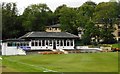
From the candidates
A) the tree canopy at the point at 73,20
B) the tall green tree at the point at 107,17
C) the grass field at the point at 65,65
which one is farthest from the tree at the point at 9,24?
the grass field at the point at 65,65

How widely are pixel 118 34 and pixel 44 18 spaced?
78.7 ft

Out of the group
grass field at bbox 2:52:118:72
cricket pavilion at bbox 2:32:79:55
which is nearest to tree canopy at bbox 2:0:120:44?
cricket pavilion at bbox 2:32:79:55

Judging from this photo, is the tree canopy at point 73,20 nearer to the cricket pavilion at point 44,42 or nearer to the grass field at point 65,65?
the cricket pavilion at point 44,42

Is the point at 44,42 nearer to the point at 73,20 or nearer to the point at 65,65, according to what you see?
the point at 73,20

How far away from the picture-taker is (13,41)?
80500mm

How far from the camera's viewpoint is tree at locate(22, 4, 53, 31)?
105 meters

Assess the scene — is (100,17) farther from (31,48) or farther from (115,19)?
(31,48)

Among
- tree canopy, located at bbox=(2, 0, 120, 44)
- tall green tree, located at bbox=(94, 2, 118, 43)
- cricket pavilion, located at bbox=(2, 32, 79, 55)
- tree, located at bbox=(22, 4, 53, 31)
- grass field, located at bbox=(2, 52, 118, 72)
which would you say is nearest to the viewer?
grass field, located at bbox=(2, 52, 118, 72)

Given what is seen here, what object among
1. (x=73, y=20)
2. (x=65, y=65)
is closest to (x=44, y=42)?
(x=73, y=20)

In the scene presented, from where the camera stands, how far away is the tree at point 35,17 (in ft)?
344

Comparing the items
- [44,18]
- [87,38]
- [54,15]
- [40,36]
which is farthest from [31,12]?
[40,36]

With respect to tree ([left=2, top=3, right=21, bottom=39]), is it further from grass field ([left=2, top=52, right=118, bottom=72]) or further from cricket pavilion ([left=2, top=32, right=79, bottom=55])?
grass field ([left=2, top=52, right=118, bottom=72])

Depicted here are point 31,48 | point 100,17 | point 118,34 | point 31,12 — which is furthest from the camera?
point 118,34

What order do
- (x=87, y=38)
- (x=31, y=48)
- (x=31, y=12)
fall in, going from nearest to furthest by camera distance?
(x=31, y=48) → (x=87, y=38) → (x=31, y=12)
